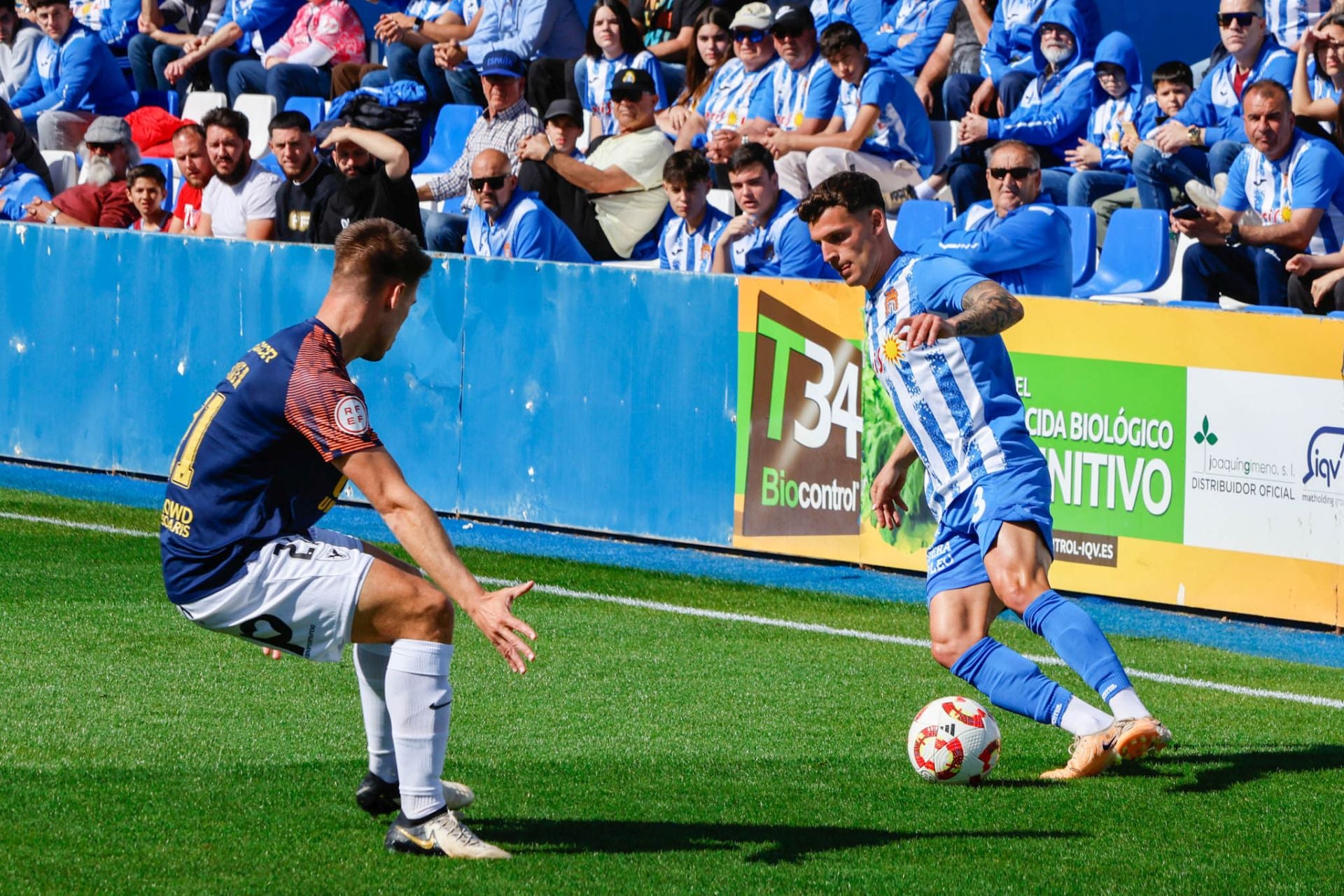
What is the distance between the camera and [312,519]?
540 cm

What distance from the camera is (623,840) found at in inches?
217

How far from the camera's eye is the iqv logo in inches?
357

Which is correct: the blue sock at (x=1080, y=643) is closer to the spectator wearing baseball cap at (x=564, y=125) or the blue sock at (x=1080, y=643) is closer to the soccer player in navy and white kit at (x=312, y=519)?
the soccer player in navy and white kit at (x=312, y=519)

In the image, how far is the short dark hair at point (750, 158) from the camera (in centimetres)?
1130

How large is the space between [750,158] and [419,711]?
22.4 ft

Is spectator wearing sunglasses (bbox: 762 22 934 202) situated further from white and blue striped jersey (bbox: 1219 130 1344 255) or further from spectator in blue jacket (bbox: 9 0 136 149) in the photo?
spectator in blue jacket (bbox: 9 0 136 149)

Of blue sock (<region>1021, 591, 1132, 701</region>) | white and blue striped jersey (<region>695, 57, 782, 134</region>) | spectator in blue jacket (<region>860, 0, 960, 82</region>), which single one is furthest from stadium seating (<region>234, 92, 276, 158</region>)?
blue sock (<region>1021, 591, 1132, 701</region>)

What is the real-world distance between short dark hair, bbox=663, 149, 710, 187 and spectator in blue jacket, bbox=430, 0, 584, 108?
4.25 meters

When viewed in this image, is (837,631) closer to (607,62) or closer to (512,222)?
(512,222)

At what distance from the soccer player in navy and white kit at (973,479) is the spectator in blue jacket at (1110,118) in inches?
253

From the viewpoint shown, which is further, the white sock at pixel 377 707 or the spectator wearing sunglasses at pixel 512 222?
the spectator wearing sunglasses at pixel 512 222

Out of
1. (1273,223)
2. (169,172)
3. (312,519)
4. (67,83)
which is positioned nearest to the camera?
(312,519)

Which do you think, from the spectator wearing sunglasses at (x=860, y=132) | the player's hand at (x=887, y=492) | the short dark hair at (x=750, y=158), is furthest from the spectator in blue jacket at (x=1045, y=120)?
the player's hand at (x=887, y=492)

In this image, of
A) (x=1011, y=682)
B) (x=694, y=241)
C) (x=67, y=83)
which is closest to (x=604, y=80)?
(x=694, y=241)
